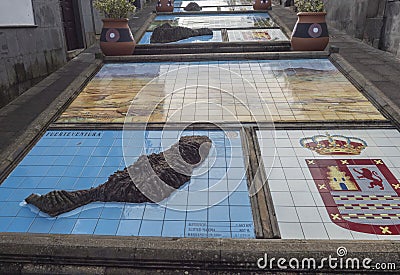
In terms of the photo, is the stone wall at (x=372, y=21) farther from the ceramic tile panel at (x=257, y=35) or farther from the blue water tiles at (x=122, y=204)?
the blue water tiles at (x=122, y=204)

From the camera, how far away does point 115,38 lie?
9.23 metres

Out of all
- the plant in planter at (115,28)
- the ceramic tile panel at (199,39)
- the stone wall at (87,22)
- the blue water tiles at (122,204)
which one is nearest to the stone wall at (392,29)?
the ceramic tile panel at (199,39)

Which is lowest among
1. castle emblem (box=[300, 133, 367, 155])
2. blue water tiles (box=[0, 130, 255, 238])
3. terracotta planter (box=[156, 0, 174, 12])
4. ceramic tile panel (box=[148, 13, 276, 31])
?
blue water tiles (box=[0, 130, 255, 238])

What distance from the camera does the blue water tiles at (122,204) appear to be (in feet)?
11.8

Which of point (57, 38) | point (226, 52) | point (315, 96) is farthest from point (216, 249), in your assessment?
point (57, 38)

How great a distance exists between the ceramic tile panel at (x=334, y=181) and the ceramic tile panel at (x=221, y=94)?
0.69 metres

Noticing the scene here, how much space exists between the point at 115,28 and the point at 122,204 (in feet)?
21.5

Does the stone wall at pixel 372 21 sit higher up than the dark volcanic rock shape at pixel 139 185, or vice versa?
the stone wall at pixel 372 21

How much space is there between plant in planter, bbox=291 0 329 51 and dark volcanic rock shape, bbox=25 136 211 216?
5.77m

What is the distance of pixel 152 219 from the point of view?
372 centimetres

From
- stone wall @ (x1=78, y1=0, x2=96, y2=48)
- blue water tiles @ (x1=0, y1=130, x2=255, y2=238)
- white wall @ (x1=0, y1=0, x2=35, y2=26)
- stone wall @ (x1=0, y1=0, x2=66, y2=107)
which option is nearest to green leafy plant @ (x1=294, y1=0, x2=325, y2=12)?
blue water tiles @ (x1=0, y1=130, x2=255, y2=238)

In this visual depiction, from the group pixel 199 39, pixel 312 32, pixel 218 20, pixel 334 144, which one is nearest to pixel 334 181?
pixel 334 144

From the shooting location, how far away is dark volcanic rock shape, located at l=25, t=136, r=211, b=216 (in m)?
3.95

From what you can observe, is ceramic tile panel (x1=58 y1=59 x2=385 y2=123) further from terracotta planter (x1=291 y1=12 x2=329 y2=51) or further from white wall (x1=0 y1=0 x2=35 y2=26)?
white wall (x1=0 y1=0 x2=35 y2=26)
